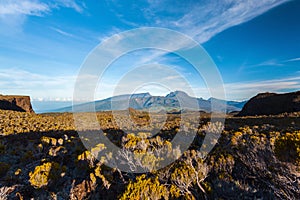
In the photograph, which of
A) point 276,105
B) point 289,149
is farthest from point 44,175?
point 276,105

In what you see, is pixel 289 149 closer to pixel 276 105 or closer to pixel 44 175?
pixel 44 175

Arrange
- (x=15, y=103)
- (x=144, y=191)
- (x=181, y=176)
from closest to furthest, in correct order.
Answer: (x=144, y=191), (x=181, y=176), (x=15, y=103)

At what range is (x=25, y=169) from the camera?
14.9 meters

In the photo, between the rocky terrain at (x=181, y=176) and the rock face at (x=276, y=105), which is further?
the rock face at (x=276, y=105)

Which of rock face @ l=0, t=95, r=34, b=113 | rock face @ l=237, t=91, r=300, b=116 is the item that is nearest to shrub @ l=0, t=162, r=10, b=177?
rock face @ l=0, t=95, r=34, b=113

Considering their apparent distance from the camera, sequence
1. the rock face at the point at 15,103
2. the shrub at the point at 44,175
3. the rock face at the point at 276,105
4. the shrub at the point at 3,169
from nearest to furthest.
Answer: the shrub at the point at 44,175 → the shrub at the point at 3,169 → the rock face at the point at 276,105 → the rock face at the point at 15,103

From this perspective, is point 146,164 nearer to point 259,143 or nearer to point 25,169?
point 259,143

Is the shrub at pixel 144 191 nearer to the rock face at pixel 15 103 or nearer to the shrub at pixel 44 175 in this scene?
the shrub at pixel 44 175

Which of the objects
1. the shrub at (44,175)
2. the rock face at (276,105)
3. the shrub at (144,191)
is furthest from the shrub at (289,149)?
the rock face at (276,105)

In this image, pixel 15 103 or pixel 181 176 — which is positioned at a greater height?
pixel 15 103

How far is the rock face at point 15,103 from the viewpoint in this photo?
183 ft

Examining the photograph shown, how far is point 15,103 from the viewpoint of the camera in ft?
203

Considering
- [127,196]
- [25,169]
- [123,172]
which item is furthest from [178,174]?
[25,169]

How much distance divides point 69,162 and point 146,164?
754 centimetres
